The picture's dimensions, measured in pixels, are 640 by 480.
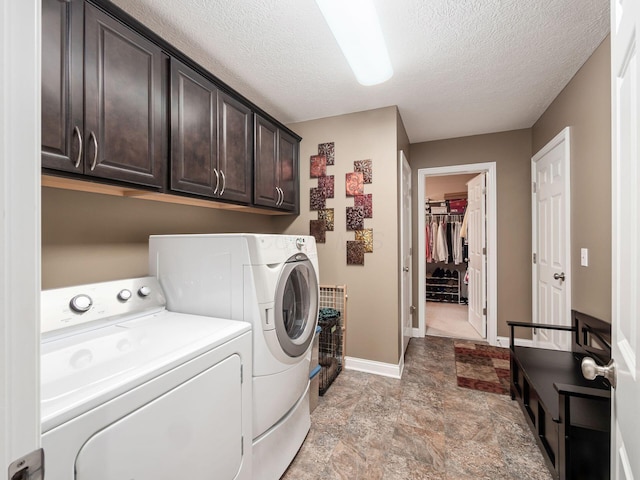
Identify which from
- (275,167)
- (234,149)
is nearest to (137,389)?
(234,149)

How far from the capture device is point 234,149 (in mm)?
2086

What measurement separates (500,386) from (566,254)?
1222 mm

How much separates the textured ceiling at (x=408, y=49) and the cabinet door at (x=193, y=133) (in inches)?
11.2

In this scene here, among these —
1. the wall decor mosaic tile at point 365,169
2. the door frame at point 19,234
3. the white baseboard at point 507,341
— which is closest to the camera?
the door frame at point 19,234

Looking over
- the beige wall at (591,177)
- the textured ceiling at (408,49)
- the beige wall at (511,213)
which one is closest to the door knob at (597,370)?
the beige wall at (591,177)

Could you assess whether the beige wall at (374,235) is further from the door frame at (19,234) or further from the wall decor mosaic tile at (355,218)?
the door frame at (19,234)

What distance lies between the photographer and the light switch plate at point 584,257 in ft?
6.72

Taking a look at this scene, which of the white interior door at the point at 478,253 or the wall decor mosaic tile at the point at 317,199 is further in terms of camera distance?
the white interior door at the point at 478,253

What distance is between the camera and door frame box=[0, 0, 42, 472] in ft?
1.22

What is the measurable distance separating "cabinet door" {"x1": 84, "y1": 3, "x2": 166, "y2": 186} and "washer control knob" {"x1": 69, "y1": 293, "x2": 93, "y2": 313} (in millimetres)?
556

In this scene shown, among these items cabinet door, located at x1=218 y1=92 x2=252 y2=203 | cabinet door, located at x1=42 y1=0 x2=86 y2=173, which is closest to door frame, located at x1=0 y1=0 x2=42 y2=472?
cabinet door, located at x1=42 y1=0 x2=86 y2=173

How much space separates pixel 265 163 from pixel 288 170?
407 millimetres

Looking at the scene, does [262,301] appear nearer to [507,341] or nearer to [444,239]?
[507,341]

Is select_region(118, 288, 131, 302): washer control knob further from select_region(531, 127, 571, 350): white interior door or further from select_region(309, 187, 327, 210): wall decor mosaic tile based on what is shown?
select_region(531, 127, 571, 350): white interior door
